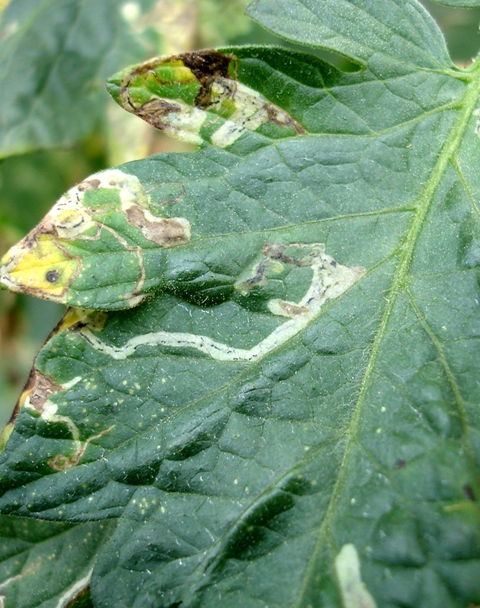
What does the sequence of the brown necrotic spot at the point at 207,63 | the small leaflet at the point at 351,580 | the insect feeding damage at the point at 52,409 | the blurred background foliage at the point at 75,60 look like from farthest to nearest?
1. the blurred background foliage at the point at 75,60
2. the brown necrotic spot at the point at 207,63
3. the insect feeding damage at the point at 52,409
4. the small leaflet at the point at 351,580

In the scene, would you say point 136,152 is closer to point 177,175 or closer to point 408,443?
point 177,175

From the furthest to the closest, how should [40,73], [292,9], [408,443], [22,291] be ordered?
[40,73]
[292,9]
[22,291]
[408,443]

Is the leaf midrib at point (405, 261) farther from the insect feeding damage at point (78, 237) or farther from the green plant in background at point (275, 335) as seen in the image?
the insect feeding damage at point (78, 237)

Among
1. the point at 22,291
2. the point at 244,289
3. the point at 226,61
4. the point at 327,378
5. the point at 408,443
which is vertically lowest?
the point at 408,443

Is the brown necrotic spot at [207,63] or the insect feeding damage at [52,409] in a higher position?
the brown necrotic spot at [207,63]

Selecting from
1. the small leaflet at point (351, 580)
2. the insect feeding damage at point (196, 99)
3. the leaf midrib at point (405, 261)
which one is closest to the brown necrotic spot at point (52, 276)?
the insect feeding damage at point (196, 99)

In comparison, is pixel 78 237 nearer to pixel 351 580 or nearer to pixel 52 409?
pixel 52 409

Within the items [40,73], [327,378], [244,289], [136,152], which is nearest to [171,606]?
[327,378]

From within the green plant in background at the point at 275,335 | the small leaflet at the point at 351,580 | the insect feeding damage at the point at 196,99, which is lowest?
the small leaflet at the point at 351,580

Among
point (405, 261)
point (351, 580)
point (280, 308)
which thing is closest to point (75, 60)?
point (280, 308)
